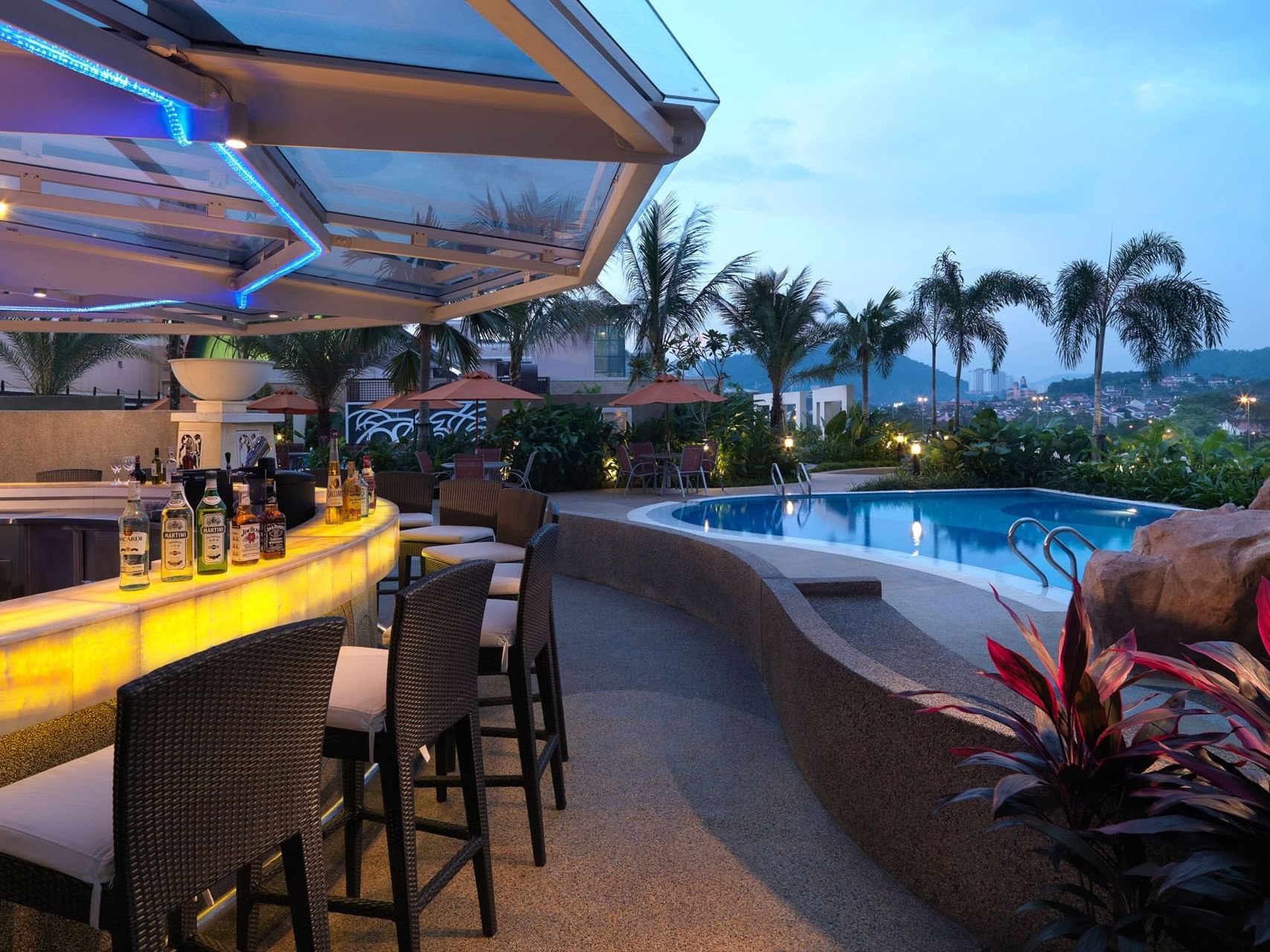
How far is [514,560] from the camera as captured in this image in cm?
392

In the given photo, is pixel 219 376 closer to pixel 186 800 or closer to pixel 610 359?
pixel 186 800

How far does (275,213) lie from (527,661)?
3.25 m

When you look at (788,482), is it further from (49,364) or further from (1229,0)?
(1229,0)

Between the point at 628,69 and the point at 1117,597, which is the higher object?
the point at 628,69

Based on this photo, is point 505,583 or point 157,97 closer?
point 157,97

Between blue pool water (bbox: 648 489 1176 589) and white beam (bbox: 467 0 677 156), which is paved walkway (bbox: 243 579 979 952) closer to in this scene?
white beam (bbox: 467 0 677 156)

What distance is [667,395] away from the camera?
12.8 meters

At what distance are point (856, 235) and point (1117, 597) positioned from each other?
99153 millimetres

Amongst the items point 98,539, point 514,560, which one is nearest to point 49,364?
point 98,539

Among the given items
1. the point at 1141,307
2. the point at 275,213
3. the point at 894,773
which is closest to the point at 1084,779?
the point at 894,773

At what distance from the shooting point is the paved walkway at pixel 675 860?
2256 millimetres

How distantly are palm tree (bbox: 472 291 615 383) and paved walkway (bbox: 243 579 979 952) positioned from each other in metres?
12.5

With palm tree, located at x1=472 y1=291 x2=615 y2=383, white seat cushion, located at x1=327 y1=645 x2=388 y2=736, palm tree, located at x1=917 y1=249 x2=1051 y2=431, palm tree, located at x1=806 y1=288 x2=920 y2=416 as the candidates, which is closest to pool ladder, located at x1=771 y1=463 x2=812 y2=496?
palm tree, located at x1=472 y1=291 x2=615 y2=383

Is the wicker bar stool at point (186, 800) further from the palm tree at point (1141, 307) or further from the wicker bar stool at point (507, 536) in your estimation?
the palm tree at point (1141, 307)
